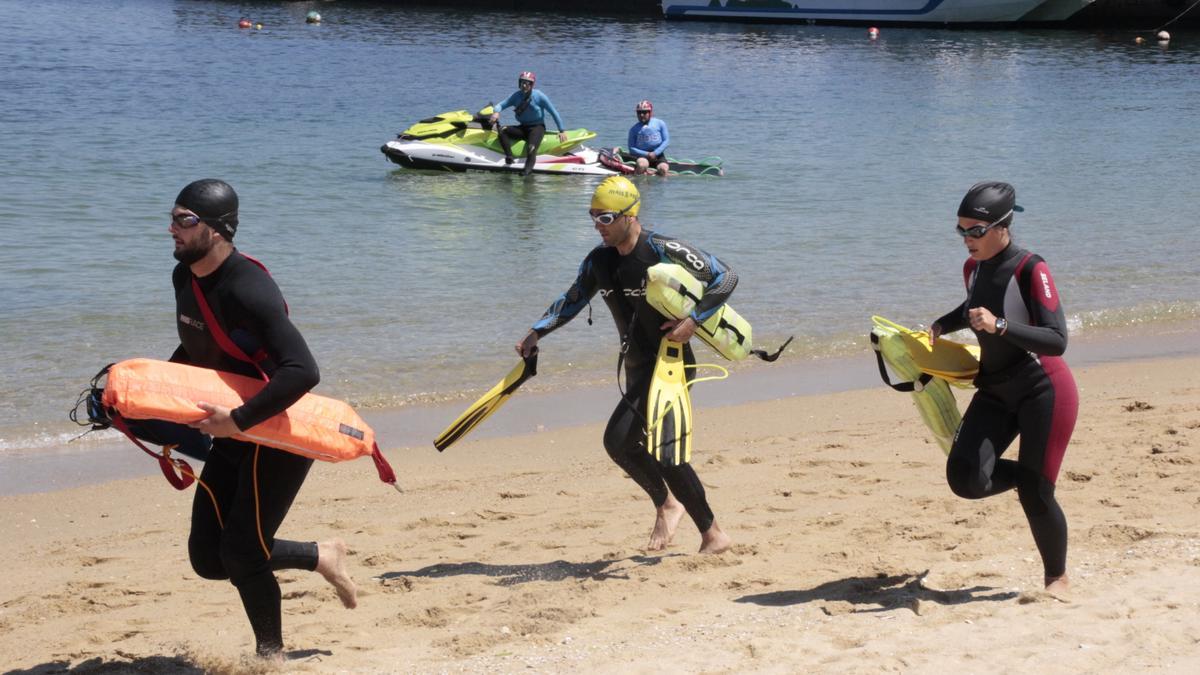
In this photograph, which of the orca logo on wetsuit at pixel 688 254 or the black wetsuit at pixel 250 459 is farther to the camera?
the orca logo on wetsuit at pixel 688 254

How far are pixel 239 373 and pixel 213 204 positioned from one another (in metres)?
0.56

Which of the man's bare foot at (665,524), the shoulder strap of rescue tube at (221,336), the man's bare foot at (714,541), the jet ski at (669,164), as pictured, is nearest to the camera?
the shoulder strap of rescue tube at (221,336)

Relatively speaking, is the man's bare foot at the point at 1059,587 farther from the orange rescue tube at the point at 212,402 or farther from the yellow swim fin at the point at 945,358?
the orange rescue tube at the point at 212,402

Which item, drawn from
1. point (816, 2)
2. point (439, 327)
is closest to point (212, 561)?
point (439, 327)

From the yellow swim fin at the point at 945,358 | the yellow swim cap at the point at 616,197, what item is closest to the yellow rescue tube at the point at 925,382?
the yellow swim fin at the point at 945,358

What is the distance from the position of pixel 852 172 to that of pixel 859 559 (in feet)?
54.2

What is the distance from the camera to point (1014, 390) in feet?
16.4

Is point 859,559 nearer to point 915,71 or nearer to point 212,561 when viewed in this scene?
point 212,561

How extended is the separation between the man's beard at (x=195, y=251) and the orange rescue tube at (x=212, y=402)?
338 millimetres

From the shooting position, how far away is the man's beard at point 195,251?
4.26m

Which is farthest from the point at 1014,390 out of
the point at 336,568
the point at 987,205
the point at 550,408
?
the point at 550,408

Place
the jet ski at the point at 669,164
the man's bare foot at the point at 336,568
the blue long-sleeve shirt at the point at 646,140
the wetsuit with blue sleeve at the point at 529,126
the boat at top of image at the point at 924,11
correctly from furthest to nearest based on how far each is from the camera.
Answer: the boat at top of image at the point at 924,11 → the blue long-sleeve shirt at the point at 646,140 → the jet ski at the point at 669,164 → the wetsuit with blue sleeve at the point at 529,126 → the man's bare foot at the point at 336,568

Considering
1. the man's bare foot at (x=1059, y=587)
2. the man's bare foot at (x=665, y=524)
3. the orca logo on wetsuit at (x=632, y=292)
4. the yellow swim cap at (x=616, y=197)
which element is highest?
the yellow swim cap at (x=616, y=197)

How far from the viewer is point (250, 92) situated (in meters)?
30.6
